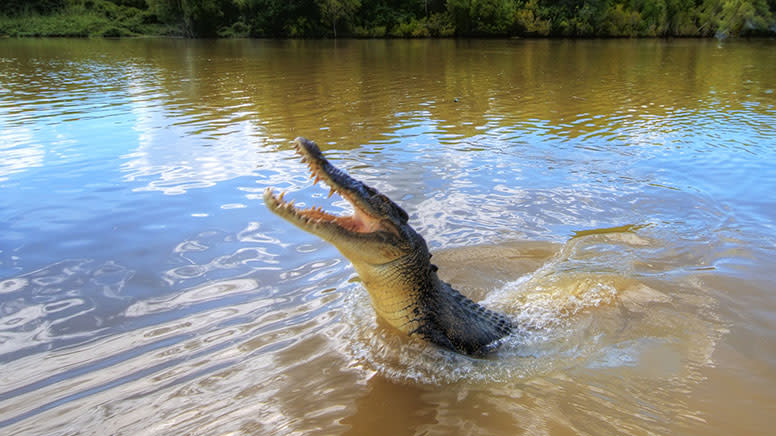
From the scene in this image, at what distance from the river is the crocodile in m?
0.16

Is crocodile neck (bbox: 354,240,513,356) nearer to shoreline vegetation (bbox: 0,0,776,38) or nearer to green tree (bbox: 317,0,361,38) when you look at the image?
shoreline vegetation (bbox: 0,0,776,38)

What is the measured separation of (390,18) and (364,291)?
4473 centimetres

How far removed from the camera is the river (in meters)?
2.65

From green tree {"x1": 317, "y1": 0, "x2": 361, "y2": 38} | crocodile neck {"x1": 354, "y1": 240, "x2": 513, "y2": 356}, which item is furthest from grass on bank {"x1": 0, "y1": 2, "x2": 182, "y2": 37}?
crocodile neck {"x1": 354, "y1": 240, "x2": 513, "y2": 356}

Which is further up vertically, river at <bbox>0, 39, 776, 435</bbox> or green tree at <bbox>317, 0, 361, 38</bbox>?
green tree at <bbox>317, 0, 361, 38</bbox>

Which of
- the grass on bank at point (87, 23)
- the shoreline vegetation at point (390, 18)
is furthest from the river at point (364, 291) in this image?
the grass on bank at point (87, 23)

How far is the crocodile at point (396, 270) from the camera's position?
2781 millimetres

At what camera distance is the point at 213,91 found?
12.7 meters

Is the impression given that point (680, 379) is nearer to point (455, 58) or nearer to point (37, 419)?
point (37, 419)

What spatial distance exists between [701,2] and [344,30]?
95.7 feet

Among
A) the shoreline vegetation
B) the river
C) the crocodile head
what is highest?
the shoreline vegetation

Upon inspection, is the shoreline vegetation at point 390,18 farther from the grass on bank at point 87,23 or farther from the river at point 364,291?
the river at point 364,291

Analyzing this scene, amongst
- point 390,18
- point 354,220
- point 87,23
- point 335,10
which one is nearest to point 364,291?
point 354,220

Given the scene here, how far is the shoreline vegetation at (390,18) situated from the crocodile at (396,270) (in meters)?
40.4
